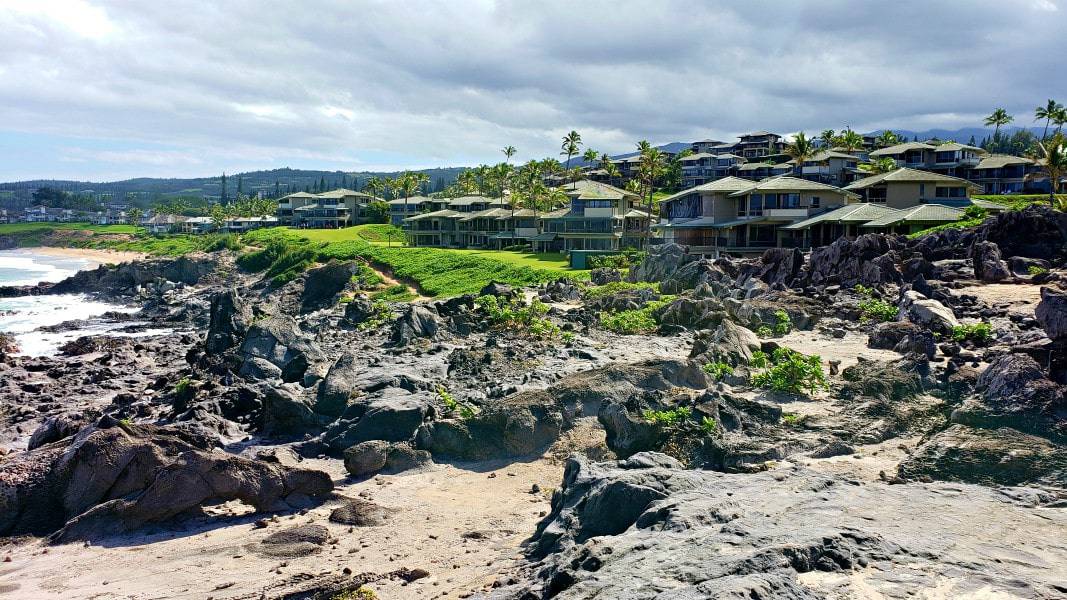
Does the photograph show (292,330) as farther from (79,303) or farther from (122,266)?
(122,266)

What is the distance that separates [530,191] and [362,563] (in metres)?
81.1

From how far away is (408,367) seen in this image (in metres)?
27.2

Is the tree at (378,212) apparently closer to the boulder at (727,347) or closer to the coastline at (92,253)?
the coastline at (92,253)

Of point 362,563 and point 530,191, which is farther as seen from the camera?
point 530,191

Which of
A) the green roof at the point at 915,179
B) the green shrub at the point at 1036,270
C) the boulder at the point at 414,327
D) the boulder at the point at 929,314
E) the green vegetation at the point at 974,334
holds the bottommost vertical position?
the boulder at the point at 414,327

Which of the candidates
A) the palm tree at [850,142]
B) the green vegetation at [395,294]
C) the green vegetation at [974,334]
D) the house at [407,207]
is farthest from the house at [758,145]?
the green vegetation at [974,334]

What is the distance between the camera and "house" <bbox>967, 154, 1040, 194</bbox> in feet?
283

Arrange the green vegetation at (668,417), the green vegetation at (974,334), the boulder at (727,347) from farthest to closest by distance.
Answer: the green vegetation at (974,334)
the boulder at (727,347)
the green vegetation at (668,417)

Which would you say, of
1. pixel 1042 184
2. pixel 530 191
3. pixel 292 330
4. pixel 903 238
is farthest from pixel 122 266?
pixel 1042 184

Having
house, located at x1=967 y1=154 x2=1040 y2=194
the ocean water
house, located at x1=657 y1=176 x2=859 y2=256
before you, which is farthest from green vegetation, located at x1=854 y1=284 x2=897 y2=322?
house, located at x1=967 y1=154 x2=1040 y2=194

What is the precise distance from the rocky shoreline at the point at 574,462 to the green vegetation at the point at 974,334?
0.09 metres

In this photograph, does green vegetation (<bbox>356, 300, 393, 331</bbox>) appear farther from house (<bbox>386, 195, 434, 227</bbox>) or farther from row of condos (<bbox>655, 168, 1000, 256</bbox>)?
house (<bbox>386, 195, 434, 227</bbox>)

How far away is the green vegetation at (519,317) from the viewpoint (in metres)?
32.8

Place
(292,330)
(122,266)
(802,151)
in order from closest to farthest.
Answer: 1. (292,330)
2. (122,266)
3. (802,151)
